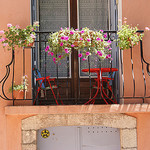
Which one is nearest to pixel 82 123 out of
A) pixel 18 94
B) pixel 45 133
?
pixel 45 133

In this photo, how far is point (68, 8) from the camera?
19.3 feet

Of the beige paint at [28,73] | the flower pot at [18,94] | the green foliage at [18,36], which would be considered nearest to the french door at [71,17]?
the beige paint at [28,73]

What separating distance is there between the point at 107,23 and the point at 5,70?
2.25 meters

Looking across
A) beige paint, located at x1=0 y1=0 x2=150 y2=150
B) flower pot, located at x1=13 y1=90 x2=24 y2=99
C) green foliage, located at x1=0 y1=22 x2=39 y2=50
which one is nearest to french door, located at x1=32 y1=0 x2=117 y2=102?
beige paint, located at x1=0 y1=0 x2=150 y2=150

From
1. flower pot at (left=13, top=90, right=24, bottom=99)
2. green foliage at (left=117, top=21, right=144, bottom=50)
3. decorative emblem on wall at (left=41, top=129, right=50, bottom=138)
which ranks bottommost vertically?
decorative emblem on wall at (left=41, top=129, right=50, bottom=138)

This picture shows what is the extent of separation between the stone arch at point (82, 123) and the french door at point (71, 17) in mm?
1014

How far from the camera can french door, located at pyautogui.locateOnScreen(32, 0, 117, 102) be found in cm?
576

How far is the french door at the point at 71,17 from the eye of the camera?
18.9 feet

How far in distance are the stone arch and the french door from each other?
3.33 ft

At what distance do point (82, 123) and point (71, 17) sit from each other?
2130mm

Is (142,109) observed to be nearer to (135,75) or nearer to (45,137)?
(135,75)

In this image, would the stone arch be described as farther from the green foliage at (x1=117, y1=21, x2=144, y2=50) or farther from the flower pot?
the green foliage at (x1=117, y1=21, x2=144, y2=50)

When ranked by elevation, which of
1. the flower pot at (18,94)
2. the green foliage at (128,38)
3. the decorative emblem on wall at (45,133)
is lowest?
the decorative emblem on wall at (45,133)

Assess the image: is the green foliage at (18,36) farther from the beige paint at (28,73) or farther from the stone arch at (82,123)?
the stone arch at (82,123)
